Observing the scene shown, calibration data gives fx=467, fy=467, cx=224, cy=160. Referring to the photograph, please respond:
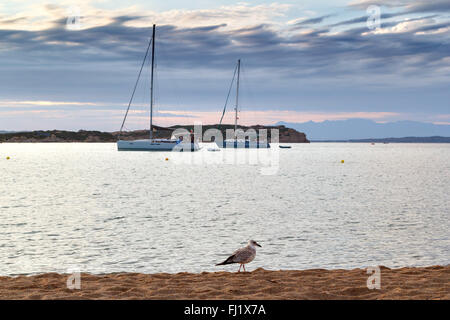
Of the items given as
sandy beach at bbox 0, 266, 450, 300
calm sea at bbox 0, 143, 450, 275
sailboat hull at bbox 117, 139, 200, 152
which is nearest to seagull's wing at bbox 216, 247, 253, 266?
sandy beach at bbox 0, 266, 450, 300

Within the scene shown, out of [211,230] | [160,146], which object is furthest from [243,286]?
[160,146]

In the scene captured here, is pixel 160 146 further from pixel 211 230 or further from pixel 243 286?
pixel 243 286

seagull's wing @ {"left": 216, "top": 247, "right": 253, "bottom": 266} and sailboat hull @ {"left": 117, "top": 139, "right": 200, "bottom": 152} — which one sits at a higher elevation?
sailboat hull @ {"left": 117, "top": 139, "right": 200, "bottom": 152}

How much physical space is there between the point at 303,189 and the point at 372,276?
1248 inches

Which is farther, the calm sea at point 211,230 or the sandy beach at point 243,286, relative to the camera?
the calm sea at point 211,230

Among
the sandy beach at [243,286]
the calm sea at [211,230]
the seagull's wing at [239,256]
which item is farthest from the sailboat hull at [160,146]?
the sandy beach at [243,286]

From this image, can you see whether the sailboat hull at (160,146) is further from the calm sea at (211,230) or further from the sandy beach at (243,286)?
the sandy beach at (243,286)

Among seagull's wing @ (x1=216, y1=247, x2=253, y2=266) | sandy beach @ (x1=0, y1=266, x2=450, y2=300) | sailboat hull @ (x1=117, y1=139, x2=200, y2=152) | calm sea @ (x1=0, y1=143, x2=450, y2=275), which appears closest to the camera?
sandy beach @ (x1=0, y1=266, x2=450, y2=300)

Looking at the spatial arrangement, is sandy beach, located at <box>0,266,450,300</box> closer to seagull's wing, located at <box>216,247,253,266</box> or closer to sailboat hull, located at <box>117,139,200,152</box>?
seagull's wing, located at <box>216,247,253,266</box>

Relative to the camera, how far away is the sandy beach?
A: 954 cm

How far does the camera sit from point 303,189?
43.1 m

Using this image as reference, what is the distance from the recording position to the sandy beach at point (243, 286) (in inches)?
376
